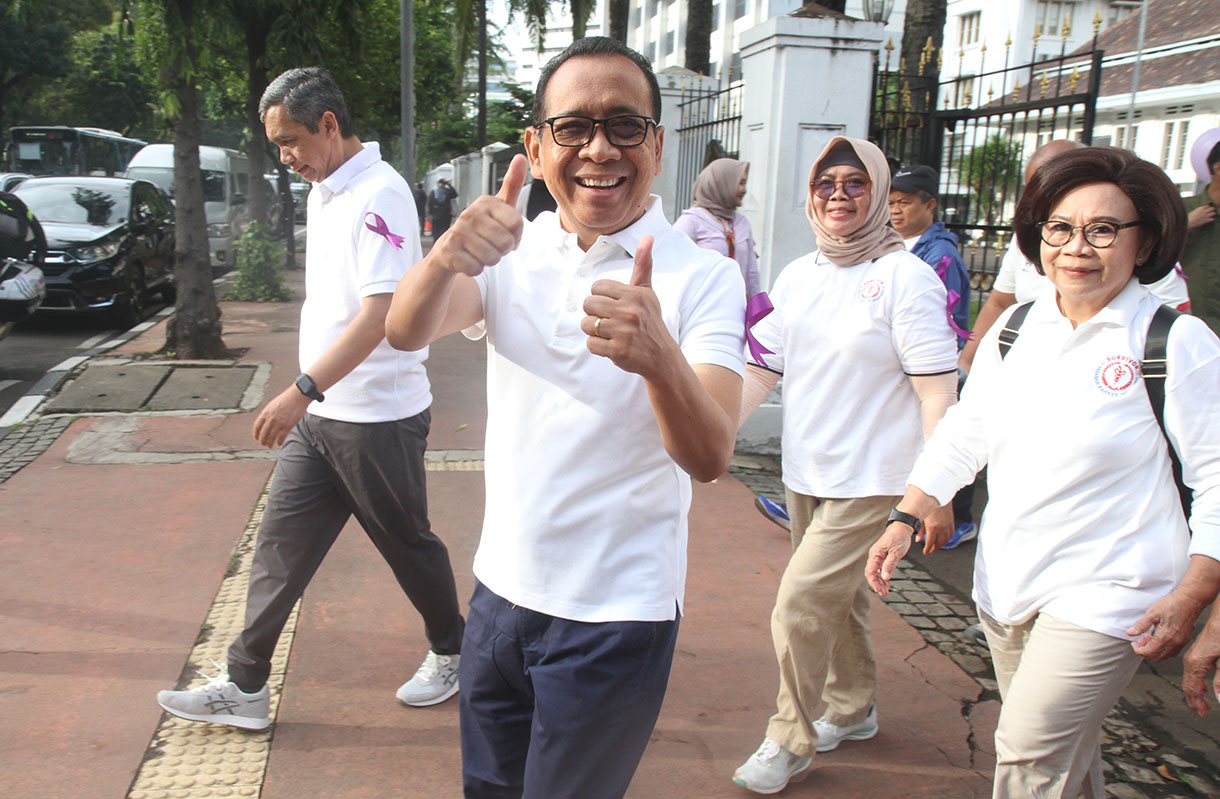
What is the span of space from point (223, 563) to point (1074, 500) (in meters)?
3.73

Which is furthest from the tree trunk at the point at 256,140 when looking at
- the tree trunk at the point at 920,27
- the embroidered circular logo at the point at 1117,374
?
the embroidered circular logo at the point at 1117,374

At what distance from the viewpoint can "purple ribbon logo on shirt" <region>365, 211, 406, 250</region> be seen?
2912 mm

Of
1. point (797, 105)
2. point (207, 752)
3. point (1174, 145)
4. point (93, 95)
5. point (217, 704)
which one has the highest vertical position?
point (93, 95)

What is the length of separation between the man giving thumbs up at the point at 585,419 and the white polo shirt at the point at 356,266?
123cm

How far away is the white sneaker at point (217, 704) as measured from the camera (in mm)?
3092

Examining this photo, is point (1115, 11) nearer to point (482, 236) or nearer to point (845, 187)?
point (845, 187)

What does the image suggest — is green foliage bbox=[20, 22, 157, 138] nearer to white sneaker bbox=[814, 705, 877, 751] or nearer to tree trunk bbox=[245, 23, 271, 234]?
tree trunk bbox=[245, 23, 271, 234]

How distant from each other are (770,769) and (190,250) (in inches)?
296

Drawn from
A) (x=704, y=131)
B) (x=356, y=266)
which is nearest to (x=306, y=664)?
(x=356, y=266)

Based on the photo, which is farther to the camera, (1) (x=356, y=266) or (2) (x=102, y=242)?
(2) (x=102, y=242)

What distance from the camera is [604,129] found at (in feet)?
5.57

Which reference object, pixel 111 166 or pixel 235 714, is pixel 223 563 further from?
pixel 111 166

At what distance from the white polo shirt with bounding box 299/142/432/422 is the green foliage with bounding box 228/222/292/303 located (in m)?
11.5

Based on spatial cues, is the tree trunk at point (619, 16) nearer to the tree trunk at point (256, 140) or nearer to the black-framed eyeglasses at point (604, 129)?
the tree trunk at point (256, 140)
